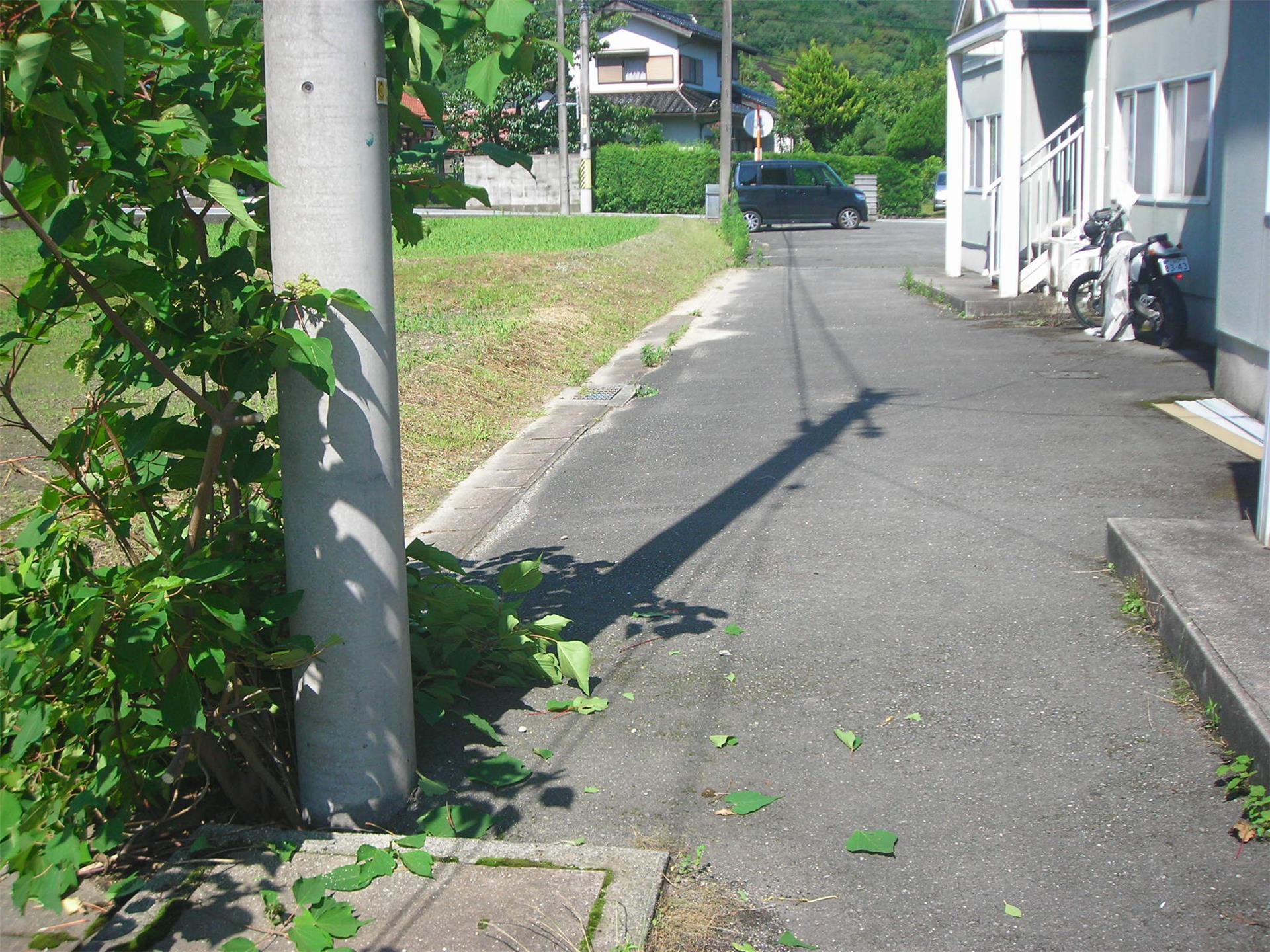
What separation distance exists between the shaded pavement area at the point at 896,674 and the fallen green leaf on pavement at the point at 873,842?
3 centimetres

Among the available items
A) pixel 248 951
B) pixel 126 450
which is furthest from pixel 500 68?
pixel 248 951

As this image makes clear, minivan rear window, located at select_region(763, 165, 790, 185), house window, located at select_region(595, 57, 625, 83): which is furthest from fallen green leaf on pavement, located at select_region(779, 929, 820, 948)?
house window, located at select_region(595, 57, 625, 83)

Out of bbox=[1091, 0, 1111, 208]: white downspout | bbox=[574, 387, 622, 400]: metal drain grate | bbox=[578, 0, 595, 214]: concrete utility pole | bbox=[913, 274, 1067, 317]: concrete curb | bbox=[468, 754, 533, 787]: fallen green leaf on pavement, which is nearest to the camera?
bbox=[468, 754, 533, 787]: fallen green leaf on pavement

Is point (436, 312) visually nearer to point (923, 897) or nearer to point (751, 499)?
point (751, 499)

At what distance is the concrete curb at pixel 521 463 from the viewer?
6609 mm

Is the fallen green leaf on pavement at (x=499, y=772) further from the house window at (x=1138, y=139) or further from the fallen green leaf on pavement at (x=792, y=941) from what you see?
the house window at (x=1138, y=139)

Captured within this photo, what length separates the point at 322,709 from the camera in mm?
3439

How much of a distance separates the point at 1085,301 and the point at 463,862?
1192cm

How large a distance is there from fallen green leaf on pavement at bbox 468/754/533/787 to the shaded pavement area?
0.21ft

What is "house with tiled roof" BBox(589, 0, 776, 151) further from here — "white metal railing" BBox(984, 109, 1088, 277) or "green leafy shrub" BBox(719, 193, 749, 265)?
"white metal railing" BBox(984, 109, 1088, 277)

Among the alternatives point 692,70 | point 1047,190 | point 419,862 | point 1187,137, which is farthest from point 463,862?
point 692,70

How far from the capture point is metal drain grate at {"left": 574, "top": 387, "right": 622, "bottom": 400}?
1043 centimetres

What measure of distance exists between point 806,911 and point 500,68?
2.26 metres

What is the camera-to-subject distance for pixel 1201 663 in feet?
13.5
